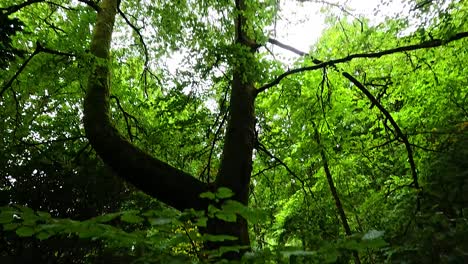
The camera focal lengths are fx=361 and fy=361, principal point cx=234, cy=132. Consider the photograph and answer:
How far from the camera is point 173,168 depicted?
333 cm

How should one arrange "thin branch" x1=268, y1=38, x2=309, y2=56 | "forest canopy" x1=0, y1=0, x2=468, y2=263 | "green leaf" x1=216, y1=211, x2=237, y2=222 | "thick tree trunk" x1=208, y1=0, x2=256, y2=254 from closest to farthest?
1. "green leaf" x1=216, y1=211, x2=237, y2=222
2. "forest canopy" x1=0, y1=0, x2=468, y2=263
3. "thick tree trunk" x1=208, y1=0, x2=256, y2=254
4. "thin branch" x1=268, y1=38, x2=309, y2=56

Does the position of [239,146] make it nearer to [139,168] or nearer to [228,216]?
[139,168]

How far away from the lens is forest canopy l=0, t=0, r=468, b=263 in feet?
7.87

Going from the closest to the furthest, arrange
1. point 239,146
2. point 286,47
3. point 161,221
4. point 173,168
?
point 161,221 → point 173,168 → point 239,146 → point 286,47

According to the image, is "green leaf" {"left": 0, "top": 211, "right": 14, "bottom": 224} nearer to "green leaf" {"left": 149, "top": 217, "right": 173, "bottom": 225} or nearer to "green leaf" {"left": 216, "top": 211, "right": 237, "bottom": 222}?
"green leaf" {"left": 149, "top": 217, "right": 173, "bottom": 225}

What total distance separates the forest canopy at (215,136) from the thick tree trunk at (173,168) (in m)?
0.01

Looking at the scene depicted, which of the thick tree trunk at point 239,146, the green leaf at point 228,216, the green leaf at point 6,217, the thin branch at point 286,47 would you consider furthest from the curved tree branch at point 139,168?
the thin branch at point 286,47

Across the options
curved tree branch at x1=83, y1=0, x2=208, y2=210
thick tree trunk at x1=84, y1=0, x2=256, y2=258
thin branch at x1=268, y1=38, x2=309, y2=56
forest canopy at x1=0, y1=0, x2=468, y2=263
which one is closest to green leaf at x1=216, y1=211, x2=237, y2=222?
forest canopy at x1=0, y1=0, x2=468, y2=263

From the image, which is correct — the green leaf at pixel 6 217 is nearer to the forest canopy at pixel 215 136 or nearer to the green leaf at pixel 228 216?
the forest canopy at pixel 215 136

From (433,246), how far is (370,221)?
3818mm

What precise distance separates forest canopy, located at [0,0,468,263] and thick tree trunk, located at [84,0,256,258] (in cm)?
1

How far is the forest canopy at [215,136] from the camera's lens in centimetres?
240

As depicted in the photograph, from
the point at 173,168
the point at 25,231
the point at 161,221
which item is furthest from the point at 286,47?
the point at 25,231

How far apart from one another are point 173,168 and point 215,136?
827mm
